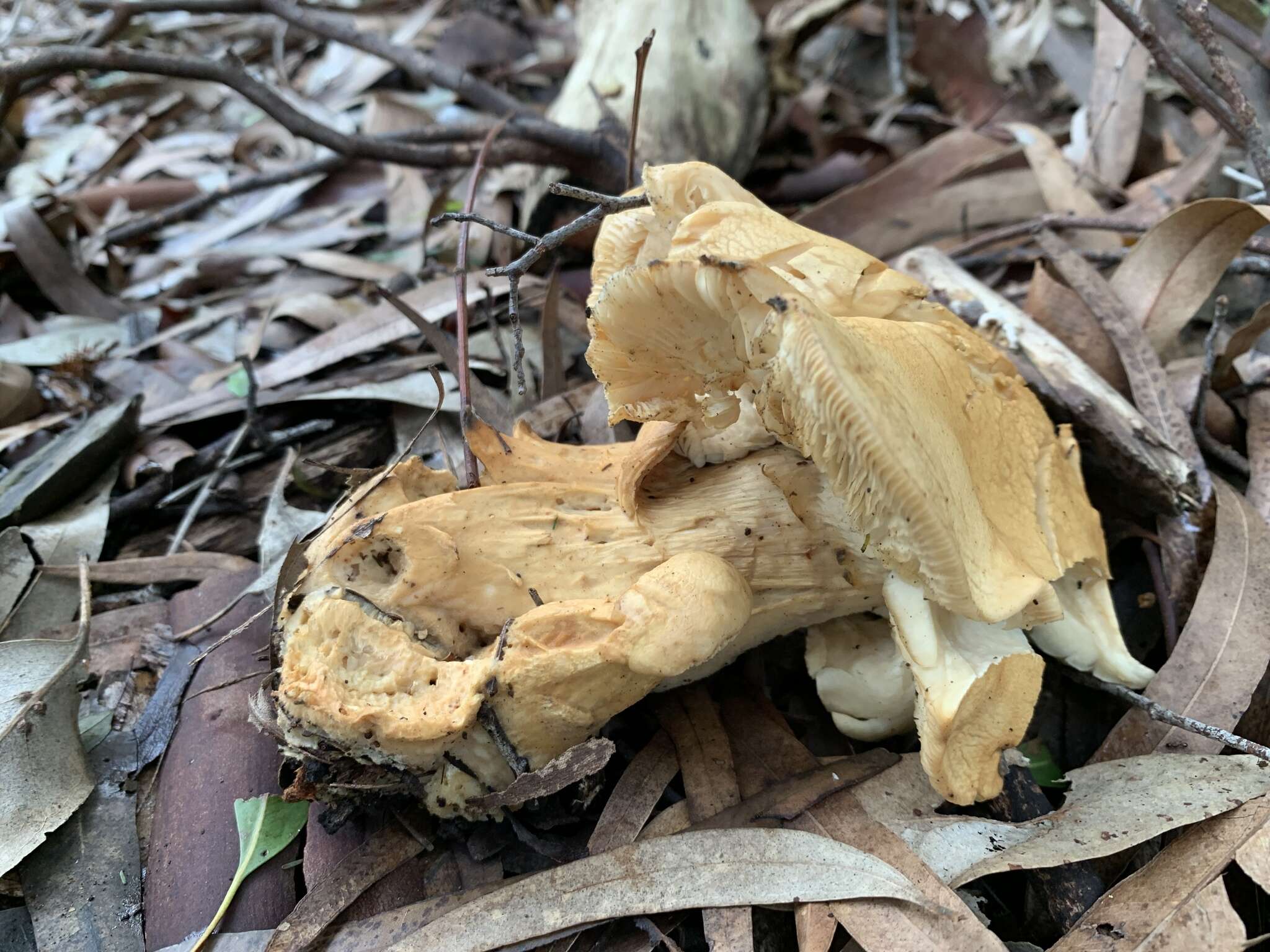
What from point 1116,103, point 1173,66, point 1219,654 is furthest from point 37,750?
point 1116,103

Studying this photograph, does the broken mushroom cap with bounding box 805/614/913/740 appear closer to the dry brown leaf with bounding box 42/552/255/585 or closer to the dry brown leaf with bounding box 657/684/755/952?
the dry brown leaf with bounding box 657/684/755/952

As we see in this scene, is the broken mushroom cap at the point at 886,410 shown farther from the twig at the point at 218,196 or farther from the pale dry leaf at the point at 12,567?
the twig at the point at 218,196

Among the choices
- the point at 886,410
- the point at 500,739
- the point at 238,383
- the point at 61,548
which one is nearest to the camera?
the point at 886,410

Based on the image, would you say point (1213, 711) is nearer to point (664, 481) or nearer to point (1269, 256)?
point (664, 481)

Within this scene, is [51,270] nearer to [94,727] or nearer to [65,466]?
[65,466]

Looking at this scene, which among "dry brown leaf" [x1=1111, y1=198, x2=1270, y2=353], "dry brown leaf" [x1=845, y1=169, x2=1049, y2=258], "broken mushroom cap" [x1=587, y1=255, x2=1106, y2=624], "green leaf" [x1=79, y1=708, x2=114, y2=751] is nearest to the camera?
"broken mushroom cap" [x1=587, y1=255, x2=1106, y2=624]

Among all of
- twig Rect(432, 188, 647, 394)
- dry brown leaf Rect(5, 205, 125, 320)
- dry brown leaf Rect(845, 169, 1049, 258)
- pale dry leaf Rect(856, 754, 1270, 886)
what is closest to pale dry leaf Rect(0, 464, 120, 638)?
dry brown leaf Rect(5, 205, 125, 320)

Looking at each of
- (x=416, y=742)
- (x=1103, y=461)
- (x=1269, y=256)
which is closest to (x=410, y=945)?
(x=416, y=742)
